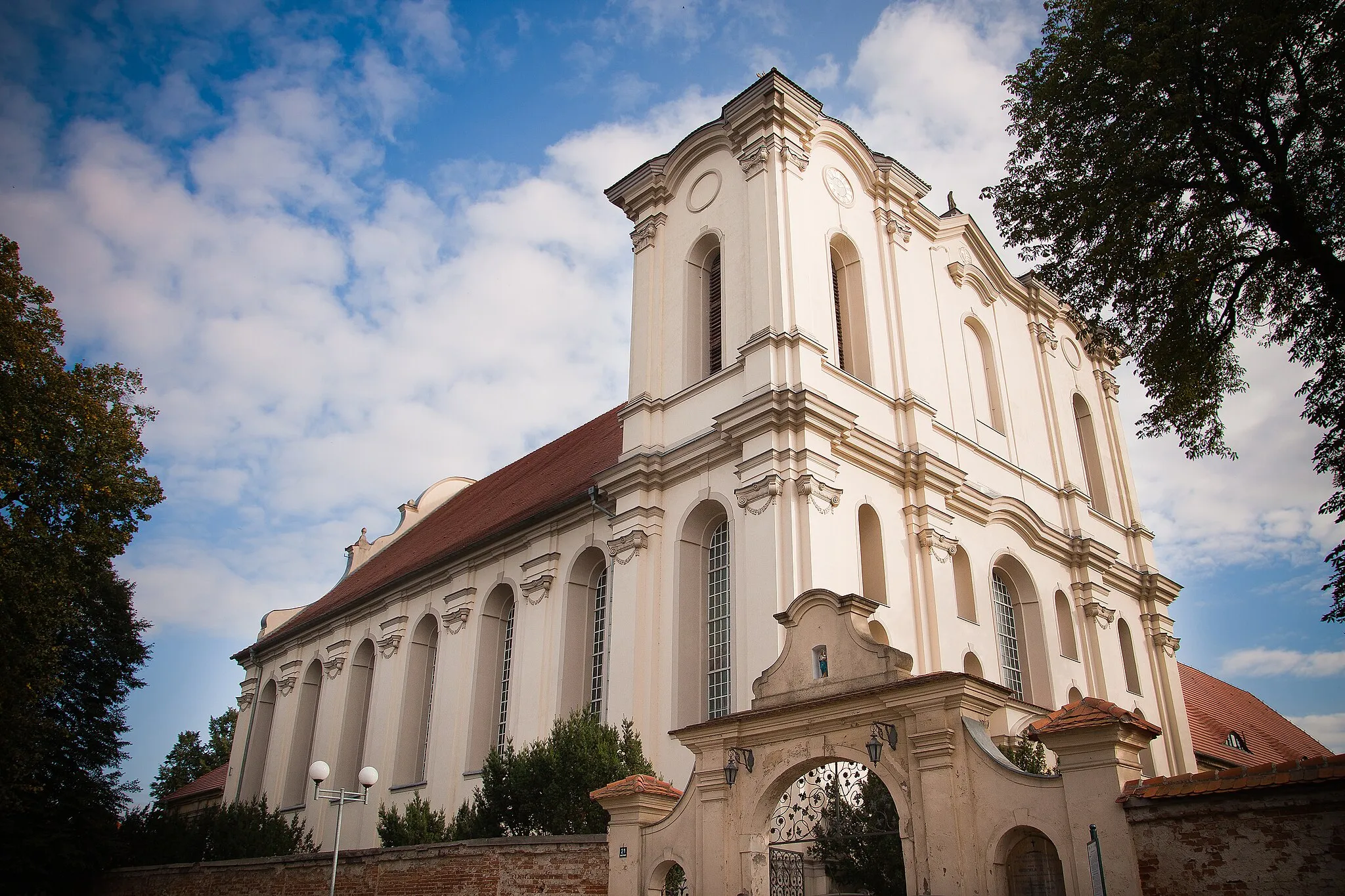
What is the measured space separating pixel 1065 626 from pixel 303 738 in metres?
21.8

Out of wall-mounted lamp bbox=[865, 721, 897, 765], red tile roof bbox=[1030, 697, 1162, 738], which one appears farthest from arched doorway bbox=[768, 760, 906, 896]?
red tile roof bbox=[1030, 697, 1162, 738]

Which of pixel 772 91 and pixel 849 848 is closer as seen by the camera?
pixel 849 848

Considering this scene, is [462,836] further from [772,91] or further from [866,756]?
[772,91]

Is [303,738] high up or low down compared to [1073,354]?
down

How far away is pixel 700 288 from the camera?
22906mm

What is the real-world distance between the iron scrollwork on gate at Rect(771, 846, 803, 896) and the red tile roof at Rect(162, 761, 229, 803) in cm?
2946

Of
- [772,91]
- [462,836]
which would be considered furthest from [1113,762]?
[772,91]

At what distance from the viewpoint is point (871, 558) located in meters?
19.0

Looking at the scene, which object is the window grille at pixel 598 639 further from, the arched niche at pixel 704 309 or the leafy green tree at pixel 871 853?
the leafy green tree at pixel 871 853

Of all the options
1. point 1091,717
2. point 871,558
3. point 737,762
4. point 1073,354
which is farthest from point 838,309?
point 1091,717

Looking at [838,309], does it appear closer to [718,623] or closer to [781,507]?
[781,507]

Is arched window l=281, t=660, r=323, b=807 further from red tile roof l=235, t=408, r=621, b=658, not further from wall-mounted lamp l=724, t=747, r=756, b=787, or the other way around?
wall-mounted lamp l=724, t=747, r=756, b=787

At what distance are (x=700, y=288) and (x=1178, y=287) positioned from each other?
11718 millimetres

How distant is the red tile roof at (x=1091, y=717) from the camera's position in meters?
8.10
